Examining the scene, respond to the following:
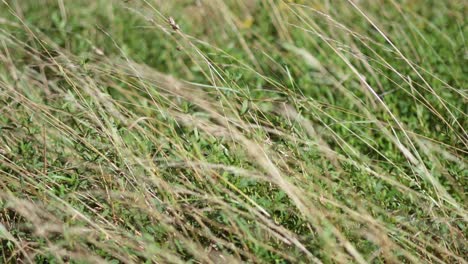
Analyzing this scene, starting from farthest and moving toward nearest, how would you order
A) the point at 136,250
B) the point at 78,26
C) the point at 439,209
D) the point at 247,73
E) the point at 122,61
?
the point at 78,26, the point at 247,73, the point at 122,61, the point at 439,209, the point at 136,250

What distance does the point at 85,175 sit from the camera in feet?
8.11

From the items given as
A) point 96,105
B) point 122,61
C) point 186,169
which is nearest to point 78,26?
point 122,61

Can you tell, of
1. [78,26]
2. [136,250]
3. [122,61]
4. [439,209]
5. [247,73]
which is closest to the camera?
[136,250]

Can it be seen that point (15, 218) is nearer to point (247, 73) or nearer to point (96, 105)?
point (96, 105)

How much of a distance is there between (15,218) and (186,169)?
56cm

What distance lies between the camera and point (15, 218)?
2488mm

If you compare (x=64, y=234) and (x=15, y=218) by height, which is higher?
(x=64, y=234)

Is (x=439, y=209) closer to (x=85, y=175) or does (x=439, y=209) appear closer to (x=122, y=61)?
(x=85, y=175)

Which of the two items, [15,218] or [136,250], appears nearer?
[136,250]

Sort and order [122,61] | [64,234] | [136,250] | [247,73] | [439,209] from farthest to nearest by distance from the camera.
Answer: [247,73]
[122,61]
[439,209]
[136,250]
[64,234]

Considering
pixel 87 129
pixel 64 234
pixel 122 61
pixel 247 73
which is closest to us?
pixel 64 234

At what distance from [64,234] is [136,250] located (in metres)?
0.24

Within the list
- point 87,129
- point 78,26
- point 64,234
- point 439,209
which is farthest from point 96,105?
point 78,26

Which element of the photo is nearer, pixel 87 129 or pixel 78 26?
pixel 87 129
